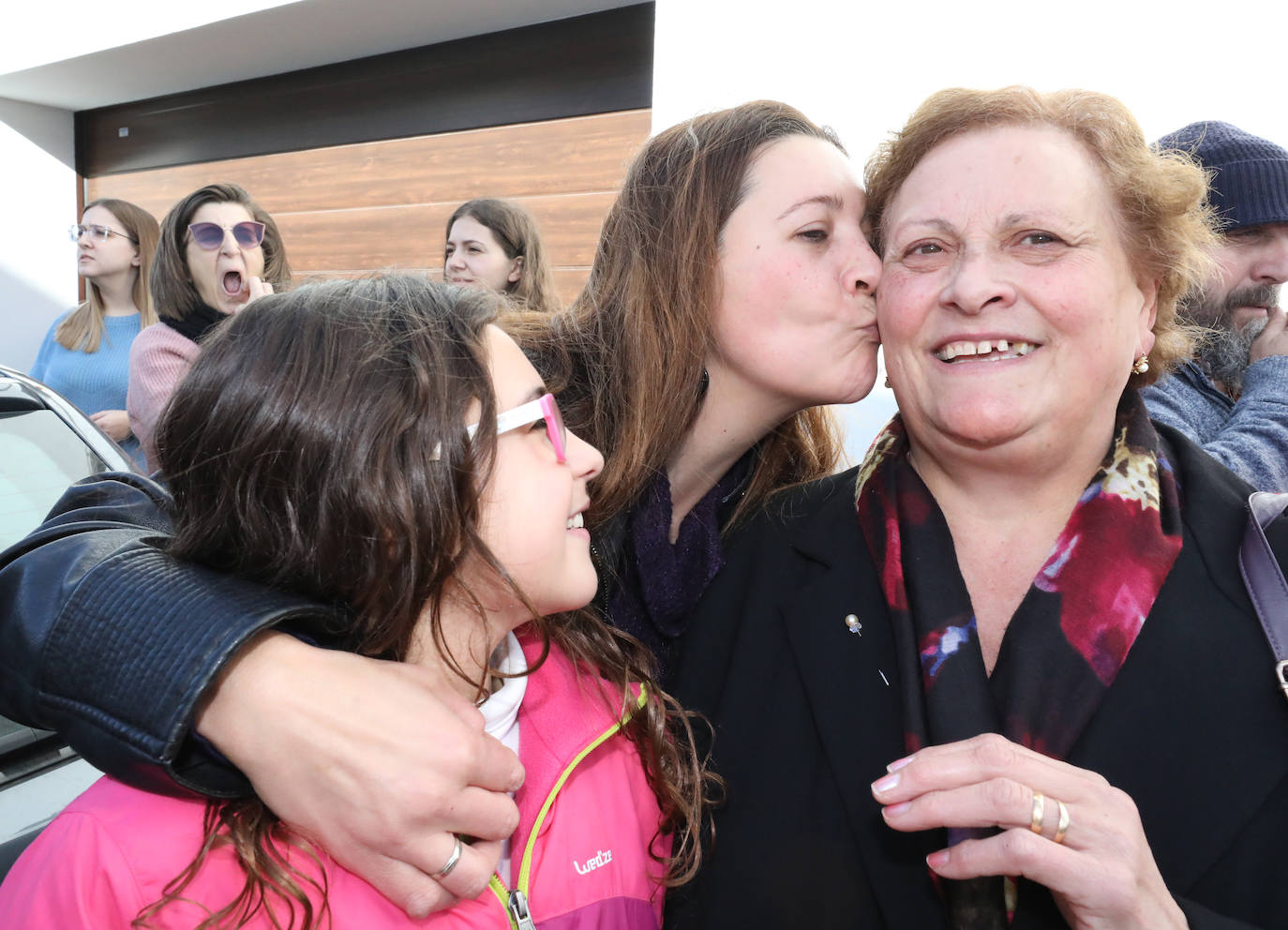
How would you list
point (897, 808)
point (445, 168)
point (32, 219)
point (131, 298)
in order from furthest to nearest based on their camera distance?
1. point (32, 219)
2. point (445, 168)
3. point (131, 298)
4. point (897, 808)

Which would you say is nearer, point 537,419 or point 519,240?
point 537,419

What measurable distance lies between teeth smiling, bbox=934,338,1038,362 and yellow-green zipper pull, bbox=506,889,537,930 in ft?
3.79

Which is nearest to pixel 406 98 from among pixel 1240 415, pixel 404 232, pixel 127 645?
pixel 404 232

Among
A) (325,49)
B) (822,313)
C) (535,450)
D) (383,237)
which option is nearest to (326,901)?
(535,450)

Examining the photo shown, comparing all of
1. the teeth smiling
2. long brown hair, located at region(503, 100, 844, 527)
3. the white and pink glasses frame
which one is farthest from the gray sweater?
the white and pink glasses frame

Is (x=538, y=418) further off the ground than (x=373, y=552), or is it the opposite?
(x=538, y=418)

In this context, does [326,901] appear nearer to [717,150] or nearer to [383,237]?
[717,150]

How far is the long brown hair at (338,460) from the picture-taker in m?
1.21

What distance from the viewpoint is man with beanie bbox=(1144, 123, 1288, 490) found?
2.31 m

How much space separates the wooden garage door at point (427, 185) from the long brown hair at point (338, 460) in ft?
14.4

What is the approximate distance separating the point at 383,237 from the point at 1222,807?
6.93 meters

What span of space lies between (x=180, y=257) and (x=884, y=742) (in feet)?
13.0

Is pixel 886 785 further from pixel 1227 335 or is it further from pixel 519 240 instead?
pixel 519 240

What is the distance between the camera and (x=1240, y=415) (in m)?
2.18
